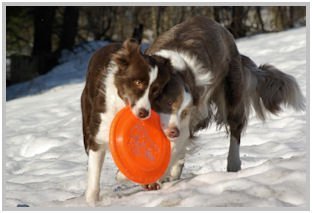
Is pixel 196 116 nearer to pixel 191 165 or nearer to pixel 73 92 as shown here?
pixel 191 165

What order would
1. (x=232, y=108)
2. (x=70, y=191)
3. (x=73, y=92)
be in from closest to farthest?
1. (x=70, y=191)
2. (x=232, y=108)
3. (x=73, y=92)

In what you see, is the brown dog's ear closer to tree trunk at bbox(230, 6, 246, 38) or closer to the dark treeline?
the dark treeline

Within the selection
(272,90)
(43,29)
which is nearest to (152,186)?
(272,90)

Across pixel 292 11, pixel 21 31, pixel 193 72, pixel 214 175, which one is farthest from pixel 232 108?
pixel 21 31

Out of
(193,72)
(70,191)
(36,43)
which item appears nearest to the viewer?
(193,72)

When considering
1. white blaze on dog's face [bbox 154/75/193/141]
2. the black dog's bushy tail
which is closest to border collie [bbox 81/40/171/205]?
white blaze on dog's face [bbox 154/75/193/141]

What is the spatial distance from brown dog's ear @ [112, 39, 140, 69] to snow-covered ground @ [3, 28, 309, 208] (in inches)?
43.1

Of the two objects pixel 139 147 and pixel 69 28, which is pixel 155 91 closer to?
pixel 139 147

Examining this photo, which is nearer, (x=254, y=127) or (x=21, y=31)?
(x=254, y=127)

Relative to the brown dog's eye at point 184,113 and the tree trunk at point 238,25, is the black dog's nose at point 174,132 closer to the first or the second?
the brown dog's eye at point 184,113

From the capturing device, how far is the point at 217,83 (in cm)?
650

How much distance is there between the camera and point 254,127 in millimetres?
8820

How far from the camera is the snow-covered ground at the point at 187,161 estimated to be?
4555 millimetres

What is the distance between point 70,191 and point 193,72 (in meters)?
1.85
